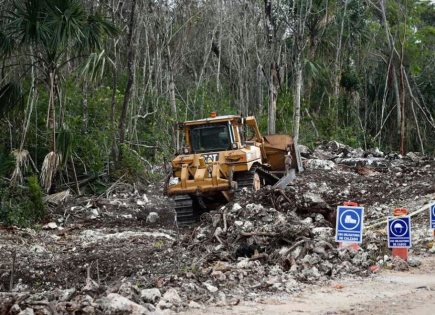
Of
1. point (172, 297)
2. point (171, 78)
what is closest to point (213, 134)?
point (172, 297)

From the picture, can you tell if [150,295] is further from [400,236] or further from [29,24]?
[29,24]

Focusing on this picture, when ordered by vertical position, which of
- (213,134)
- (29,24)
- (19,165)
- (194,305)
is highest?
(29,24)

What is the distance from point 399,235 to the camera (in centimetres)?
870

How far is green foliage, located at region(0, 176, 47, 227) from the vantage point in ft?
44.9

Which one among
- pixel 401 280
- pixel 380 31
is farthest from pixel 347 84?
pixel 401 280

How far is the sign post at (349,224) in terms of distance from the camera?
8.71 meters

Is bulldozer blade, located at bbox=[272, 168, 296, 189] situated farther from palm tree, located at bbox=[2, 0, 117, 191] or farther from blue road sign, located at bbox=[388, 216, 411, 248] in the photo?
blue road sign, located at bbox=[388, 216, 411, 248]

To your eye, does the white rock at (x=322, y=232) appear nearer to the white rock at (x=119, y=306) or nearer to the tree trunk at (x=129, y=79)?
the white rock at (x=119, y=306)

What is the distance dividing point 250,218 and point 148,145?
40.8 ft

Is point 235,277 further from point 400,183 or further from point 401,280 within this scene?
point 400,183

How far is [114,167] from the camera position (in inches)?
734

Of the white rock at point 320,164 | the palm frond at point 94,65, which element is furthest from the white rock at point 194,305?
the white rock at point 320,164

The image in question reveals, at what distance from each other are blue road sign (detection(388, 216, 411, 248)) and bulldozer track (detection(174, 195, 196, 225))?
5.81 metres

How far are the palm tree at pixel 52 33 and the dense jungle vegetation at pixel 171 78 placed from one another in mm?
29
